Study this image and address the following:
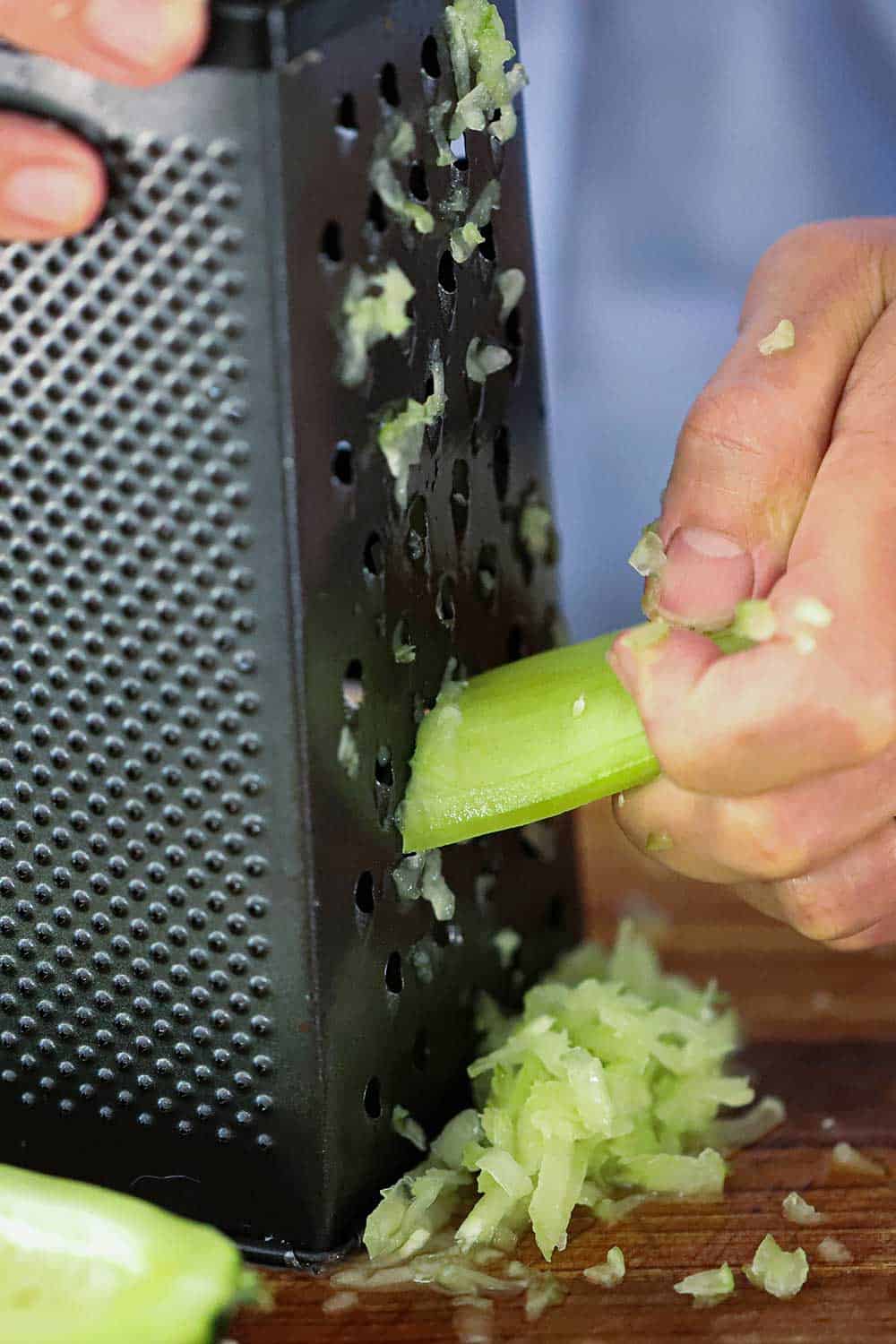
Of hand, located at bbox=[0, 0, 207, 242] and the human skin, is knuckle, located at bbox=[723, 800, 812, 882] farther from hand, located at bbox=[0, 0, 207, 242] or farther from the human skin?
hand, located at bbox=[0, 0, 207, 242]

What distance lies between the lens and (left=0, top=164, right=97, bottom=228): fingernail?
2.18 ft

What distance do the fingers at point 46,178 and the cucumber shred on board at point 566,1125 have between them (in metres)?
0.53

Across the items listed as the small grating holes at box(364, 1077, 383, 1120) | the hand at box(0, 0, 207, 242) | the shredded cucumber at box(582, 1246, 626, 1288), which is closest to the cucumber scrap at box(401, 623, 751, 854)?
the small grating holes at box(364, 1077, 383, 1120)

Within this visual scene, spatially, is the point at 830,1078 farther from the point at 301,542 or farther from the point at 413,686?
the point at 301,542

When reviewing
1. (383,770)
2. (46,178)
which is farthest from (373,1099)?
(46,178)

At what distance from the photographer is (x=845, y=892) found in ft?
3.12

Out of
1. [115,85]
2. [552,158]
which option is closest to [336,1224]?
[115,85]

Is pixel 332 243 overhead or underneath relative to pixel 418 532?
overhead

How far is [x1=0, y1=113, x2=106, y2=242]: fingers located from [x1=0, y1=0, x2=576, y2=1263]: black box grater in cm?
1

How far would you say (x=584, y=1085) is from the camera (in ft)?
2.89

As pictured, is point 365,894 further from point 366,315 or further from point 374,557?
point 366,315

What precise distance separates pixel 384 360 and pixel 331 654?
147mm

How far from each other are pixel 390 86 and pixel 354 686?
0.96 ft

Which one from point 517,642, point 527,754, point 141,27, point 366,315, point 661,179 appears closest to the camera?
point 141,27
